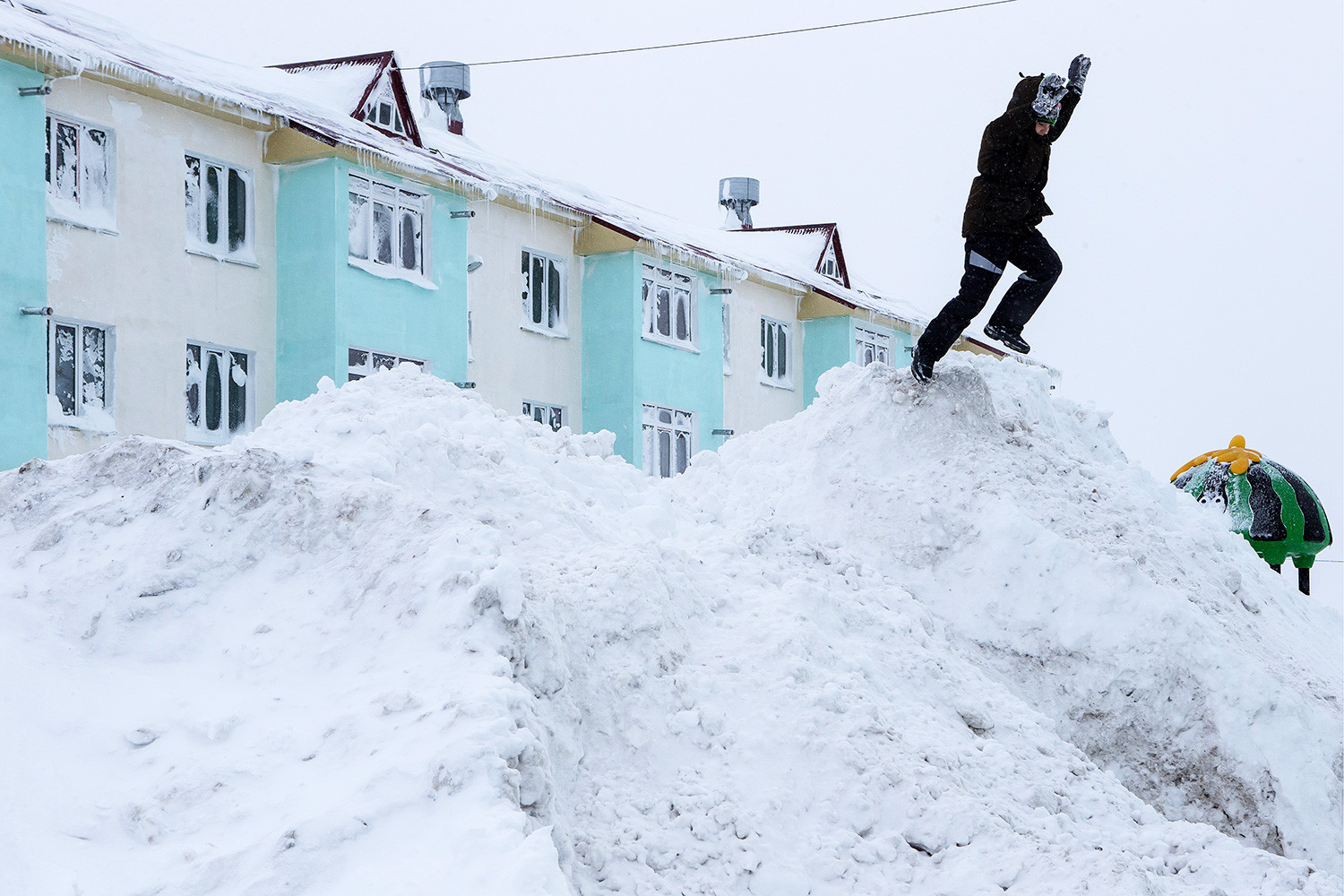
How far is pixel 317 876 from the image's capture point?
140 inches

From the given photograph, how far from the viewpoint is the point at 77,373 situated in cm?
1294

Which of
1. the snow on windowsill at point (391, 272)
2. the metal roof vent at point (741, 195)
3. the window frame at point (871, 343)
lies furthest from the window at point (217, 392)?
the metal roof vent at point (741, 195)

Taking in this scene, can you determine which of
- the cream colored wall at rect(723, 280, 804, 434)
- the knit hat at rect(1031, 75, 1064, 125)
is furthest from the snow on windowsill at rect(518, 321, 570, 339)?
the knit hat at rect(1031, 75, 1064, 125)

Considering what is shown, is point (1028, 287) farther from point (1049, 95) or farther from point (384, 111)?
point (384, 111)

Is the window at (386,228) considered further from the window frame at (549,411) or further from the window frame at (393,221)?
the window frame at (549,411)

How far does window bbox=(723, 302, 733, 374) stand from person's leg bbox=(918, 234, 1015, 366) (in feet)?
47.6

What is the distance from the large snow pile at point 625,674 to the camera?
3.90 metres

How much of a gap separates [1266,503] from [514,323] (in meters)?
10.5

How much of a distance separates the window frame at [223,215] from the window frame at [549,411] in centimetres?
497

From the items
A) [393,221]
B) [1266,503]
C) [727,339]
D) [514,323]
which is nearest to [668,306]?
[727,339]

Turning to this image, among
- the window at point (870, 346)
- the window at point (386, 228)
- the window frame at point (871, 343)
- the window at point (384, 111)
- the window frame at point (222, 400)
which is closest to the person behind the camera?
the window frame at point (222, 400)

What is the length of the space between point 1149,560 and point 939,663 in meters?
1.98

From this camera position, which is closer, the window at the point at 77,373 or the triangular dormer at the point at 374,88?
the window at the point at 77,373

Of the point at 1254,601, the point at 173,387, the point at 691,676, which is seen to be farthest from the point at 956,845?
the point at 173,387
